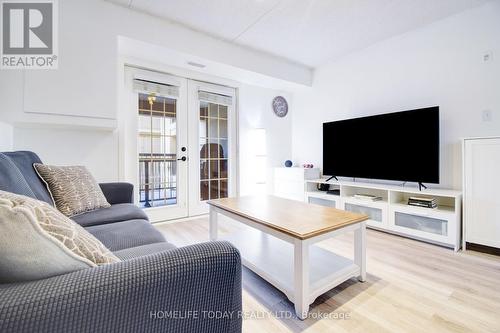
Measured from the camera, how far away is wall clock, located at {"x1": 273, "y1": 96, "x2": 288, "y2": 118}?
4238mm

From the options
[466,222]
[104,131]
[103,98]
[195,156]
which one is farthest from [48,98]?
[466,222]

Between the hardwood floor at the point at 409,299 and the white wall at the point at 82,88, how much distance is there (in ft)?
6.84

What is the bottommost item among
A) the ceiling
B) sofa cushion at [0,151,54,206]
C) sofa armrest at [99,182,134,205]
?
sofa armrest at [99,182,134,205]

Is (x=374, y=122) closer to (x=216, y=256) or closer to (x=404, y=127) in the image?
(x=404, y=127)

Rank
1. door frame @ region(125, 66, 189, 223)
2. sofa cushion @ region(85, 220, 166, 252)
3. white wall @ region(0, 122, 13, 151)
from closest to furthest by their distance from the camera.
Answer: sofa cushion @ region(85, 220, 166, 252) → white wall @ region(0, 122, 13, 151) → door frame @ region(125, 66, 189, 223)

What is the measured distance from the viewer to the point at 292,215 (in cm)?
167

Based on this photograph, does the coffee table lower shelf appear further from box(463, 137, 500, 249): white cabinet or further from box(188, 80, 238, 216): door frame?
box(188, 80, 238, 216): door frame

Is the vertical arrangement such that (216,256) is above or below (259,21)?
below

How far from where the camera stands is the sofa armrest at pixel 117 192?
6.81ft

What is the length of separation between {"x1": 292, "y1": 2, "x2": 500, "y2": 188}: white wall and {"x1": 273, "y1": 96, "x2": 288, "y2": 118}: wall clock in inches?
39.2

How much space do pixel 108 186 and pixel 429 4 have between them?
3.60 m

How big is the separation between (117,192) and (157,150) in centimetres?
113

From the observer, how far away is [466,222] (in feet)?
7.11

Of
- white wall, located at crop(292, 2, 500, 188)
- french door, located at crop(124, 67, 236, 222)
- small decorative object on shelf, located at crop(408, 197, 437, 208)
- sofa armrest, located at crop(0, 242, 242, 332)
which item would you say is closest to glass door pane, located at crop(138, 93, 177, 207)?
french door, located at crop(124, 67, 236, 222)
